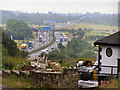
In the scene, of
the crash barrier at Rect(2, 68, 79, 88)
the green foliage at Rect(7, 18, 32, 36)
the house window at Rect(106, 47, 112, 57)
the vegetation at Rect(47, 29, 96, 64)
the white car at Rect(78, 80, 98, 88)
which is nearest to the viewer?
the white car at Rect(78, 80, 98, 88)

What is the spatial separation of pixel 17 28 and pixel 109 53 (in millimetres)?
13842

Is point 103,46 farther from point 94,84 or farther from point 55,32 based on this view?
point 55,32

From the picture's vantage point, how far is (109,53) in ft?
22.0

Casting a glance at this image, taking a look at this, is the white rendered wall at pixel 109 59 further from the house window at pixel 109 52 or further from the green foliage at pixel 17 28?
the green foliage at pixel 17 28

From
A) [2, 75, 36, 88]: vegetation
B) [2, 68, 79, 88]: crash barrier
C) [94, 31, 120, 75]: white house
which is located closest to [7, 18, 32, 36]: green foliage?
[94, 31, 120, 75]: white house

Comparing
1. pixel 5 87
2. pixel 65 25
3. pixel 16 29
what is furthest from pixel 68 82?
pixel 65 25

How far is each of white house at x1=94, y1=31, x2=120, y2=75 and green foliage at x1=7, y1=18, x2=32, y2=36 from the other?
44.1 ft

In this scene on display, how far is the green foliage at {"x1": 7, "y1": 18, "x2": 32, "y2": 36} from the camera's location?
1996cm

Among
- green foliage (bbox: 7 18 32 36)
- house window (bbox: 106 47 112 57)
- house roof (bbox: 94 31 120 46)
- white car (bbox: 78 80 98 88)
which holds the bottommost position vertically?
white car (bbox: 78 80 98 88)

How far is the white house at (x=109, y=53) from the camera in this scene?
6543 millimetres

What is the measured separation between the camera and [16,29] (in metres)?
19.7

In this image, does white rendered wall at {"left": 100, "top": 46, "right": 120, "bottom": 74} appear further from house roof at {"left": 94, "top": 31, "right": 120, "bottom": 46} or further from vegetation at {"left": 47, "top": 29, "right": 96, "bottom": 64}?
vegetation at {"left": 47, "top": 29, "right": 96, "bottom": 64}

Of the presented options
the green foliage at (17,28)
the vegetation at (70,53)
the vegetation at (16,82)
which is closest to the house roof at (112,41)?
the vegetation at (16,82)

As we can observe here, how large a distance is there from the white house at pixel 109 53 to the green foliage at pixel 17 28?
529 inches
